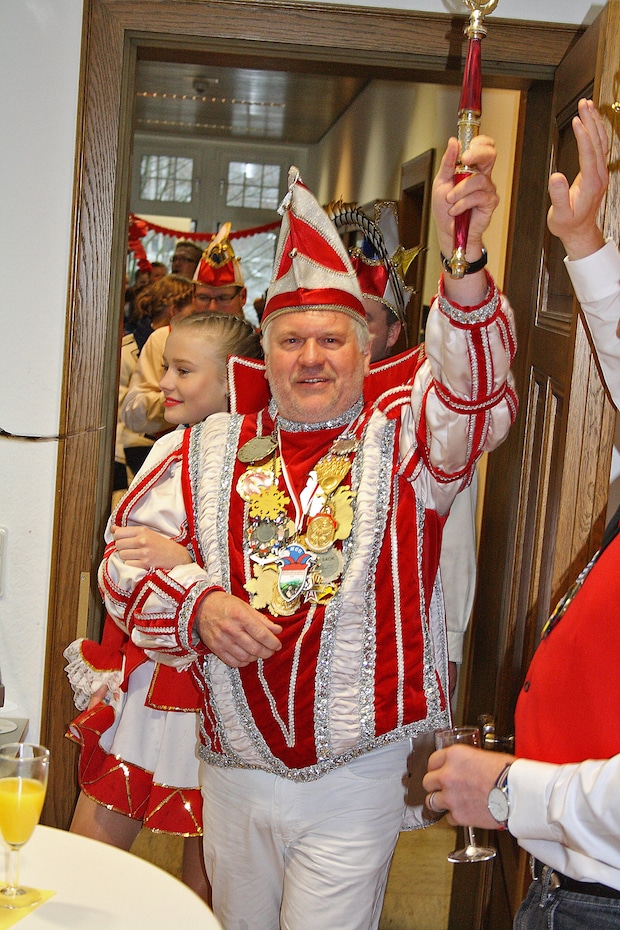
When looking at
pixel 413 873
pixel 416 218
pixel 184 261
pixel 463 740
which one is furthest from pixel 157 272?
pixel 463 740

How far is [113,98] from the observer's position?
231 cm

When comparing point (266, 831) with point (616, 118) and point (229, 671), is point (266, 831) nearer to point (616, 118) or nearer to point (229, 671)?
point (229, 671)

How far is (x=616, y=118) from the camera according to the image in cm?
176

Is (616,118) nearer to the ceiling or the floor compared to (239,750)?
nearer to the ceiling

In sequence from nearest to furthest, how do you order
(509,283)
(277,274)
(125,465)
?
Answer: 1. (277,274)
2. (509,283)
3. (125,465)

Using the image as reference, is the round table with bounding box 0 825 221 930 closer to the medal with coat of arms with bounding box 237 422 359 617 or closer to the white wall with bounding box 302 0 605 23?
the medal with coat of arms with bounding box 237 422 359 617

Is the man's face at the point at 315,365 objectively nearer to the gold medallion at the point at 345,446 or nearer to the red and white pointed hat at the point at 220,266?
the gold medallion at the point at 345,446

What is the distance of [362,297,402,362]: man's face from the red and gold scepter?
1.14 metres

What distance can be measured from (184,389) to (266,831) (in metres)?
1.12

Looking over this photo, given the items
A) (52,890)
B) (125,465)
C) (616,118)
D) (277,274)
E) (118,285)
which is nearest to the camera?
(52,890)

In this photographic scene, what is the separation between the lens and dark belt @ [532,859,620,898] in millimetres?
1289

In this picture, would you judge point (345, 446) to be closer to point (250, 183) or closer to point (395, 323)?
point (395, 323)

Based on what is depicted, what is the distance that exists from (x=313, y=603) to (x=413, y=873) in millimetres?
1871

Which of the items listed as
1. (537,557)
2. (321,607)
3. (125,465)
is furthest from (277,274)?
(125,465)
